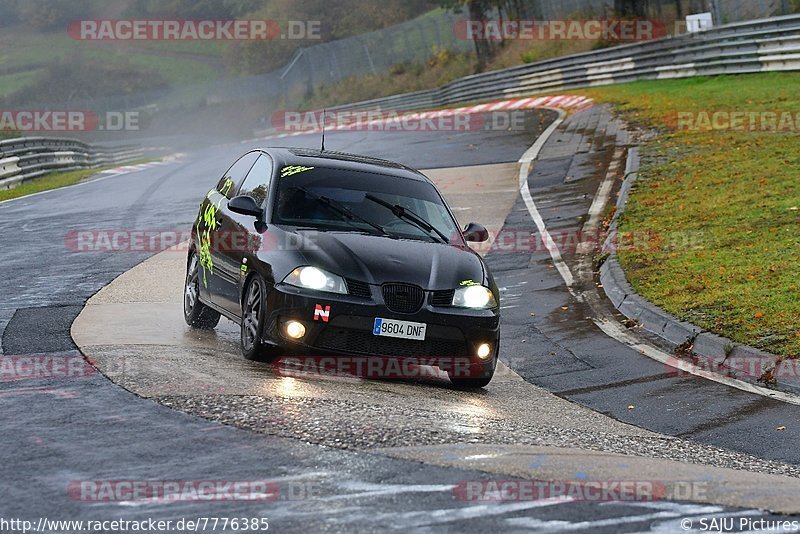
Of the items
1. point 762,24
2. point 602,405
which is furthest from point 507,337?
point 762,24

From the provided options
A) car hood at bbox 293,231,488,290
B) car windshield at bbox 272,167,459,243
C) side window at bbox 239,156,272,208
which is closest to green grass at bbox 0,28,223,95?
side window at bbox 239,156,272,208

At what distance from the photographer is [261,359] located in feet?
31.0

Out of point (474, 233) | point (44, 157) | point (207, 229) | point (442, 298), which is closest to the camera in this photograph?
point (442, 298)

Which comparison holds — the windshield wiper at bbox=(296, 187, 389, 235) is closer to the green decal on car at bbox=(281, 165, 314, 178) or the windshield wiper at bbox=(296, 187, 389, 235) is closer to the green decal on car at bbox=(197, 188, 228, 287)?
the green decal on car at bbox=(281, 165, 314, 178)

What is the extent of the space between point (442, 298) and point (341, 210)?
134cm

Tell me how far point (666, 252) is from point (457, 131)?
22.8m

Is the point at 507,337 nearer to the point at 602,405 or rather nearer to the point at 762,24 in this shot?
the point at 602,405

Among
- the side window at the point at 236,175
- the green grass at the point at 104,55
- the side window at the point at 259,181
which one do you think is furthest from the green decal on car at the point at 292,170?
the green grass at the point at 104,55

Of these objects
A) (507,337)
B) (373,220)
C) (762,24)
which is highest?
(762,24)

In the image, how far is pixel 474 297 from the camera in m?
9.53

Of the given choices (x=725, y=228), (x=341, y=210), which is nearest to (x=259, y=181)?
(x=341, y=210)

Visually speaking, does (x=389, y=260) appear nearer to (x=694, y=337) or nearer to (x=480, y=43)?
(x=694, y=337)

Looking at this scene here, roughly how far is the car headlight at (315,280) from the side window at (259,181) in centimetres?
133

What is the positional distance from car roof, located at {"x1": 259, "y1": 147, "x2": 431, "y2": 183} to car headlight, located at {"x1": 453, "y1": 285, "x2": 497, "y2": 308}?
1.69m
